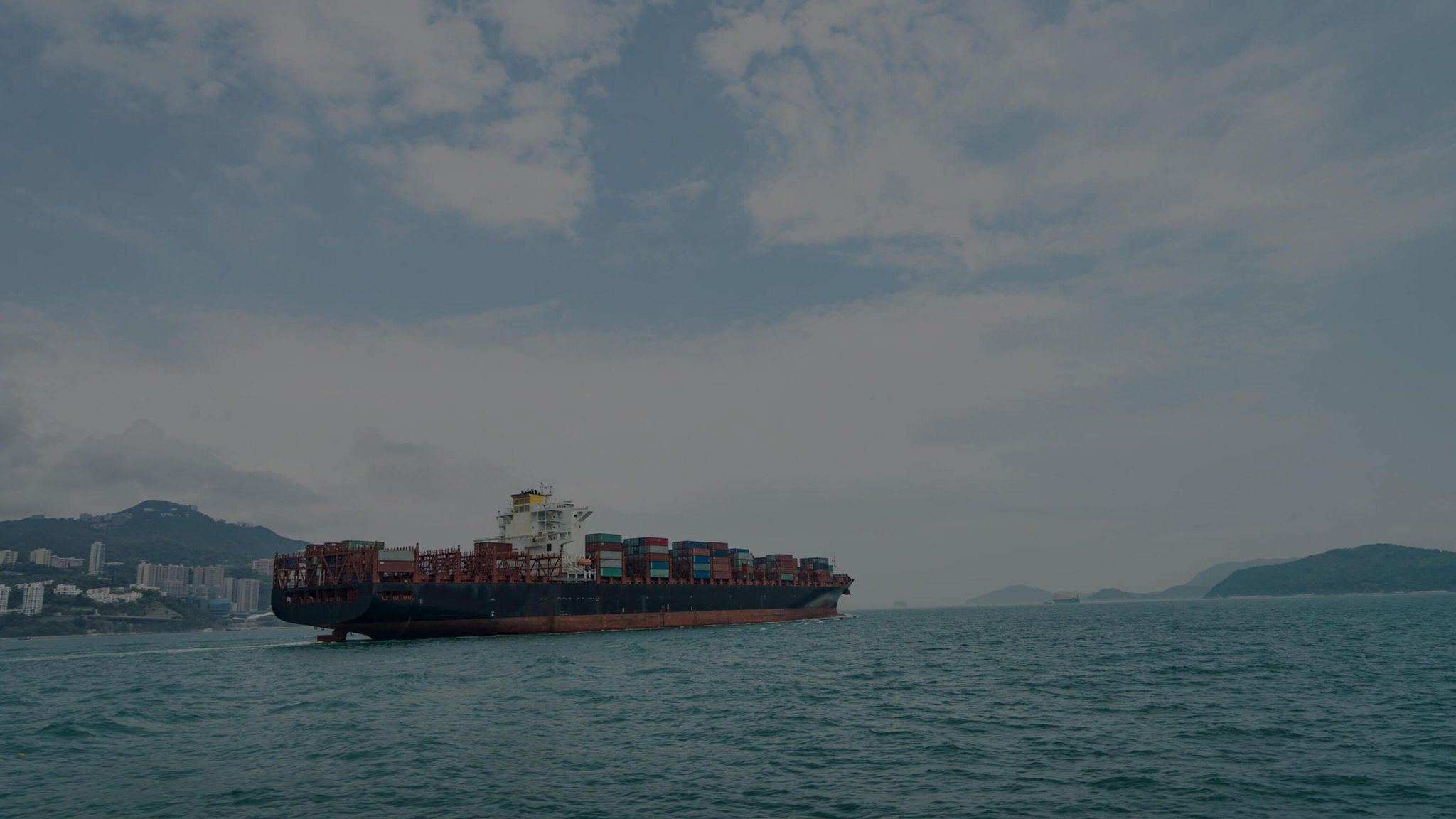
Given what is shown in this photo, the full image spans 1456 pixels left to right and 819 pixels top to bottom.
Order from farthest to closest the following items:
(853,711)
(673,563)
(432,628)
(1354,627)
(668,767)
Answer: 1. (673,563)
2. (1354,627)
3. (432,628)
4. (853,711)
5. (668,767)

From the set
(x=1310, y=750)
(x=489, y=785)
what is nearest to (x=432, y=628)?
(x=489, y=785)

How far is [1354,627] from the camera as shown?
9069 cm

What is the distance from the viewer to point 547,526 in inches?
4011

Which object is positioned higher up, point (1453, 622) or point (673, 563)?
point (673, 563)

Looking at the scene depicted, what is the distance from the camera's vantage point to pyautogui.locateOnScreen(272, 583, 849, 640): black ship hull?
78312 mm

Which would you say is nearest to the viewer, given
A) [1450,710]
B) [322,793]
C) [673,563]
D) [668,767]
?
[322,793]

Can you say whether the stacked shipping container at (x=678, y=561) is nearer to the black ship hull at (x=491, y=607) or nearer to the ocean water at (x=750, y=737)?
the black ship hull at (x=491, y=607)

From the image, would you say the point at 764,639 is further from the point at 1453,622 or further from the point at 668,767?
the point at 1453,622

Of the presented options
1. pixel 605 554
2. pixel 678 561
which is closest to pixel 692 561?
pixel 678 561

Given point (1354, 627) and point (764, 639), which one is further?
point (1354, 627)

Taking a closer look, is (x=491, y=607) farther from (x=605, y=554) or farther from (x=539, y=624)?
(x=605, y=554)

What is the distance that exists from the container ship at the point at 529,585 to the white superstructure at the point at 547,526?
13 centimetres

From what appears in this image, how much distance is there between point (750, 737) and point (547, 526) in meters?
75.2

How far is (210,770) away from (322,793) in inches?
250
